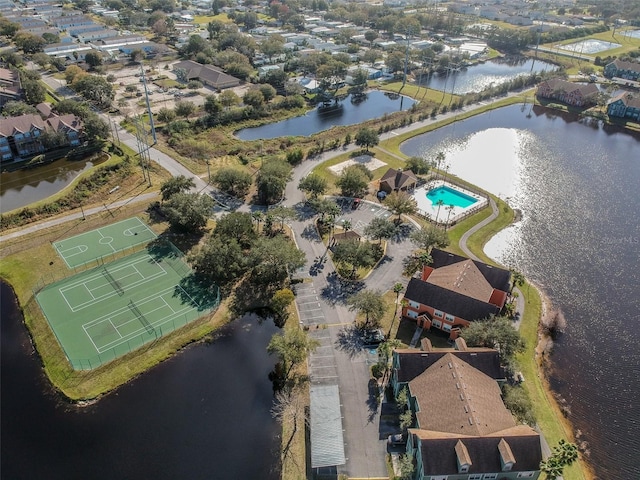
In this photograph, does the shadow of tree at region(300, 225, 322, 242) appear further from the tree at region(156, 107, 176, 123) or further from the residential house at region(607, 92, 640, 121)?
the residential house at region(607, 92, 640, 121)

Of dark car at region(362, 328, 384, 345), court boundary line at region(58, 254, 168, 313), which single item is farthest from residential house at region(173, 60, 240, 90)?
dark car at region(362, 328, 384, 345)

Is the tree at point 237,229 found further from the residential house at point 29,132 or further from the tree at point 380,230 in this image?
the residential house at point 29,132

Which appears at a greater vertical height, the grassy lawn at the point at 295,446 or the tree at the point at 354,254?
the tree at the point at 354,254

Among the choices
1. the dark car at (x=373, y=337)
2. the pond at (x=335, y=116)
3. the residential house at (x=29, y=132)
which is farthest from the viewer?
the pond at (x=335, y=116)

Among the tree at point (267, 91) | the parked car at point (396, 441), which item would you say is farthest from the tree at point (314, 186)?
the tree at point (267, 91)

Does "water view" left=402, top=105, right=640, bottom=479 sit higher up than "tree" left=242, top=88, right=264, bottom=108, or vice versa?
"tree" left=242, top=88, right=264, bottom=108

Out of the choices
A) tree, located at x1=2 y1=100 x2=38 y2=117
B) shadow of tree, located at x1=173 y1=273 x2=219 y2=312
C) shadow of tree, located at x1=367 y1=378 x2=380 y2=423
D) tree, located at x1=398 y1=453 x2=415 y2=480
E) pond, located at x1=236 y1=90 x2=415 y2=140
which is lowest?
pond, located at x1=236 y1=90 x2=415 y2=140
